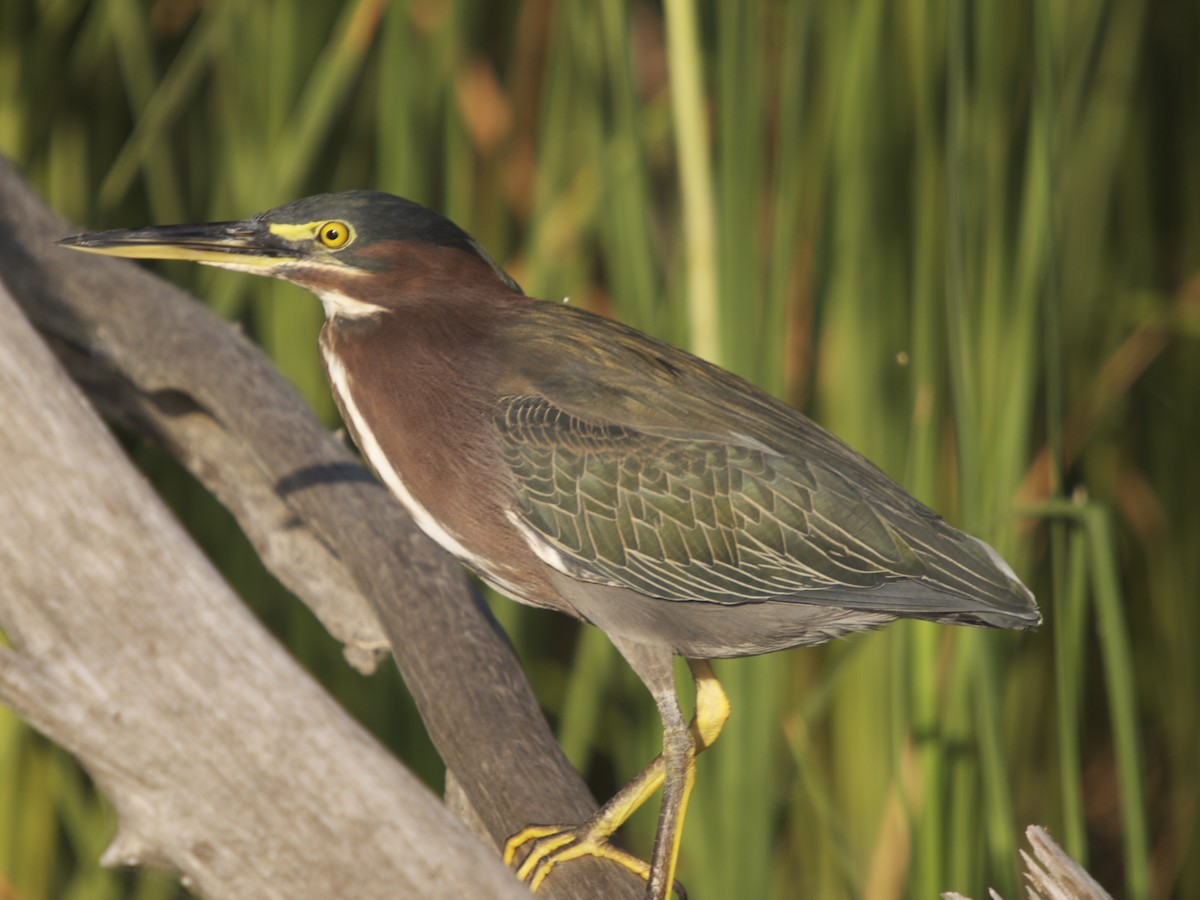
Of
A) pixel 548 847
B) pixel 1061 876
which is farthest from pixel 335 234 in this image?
pixel 1061 876

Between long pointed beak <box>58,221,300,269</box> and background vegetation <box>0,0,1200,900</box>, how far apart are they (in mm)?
389

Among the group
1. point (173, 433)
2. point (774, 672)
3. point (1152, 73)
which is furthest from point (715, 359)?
point (1152, 73)

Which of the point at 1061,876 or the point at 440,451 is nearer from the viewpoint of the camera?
the point at 1061,876

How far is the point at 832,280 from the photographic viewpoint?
66.7 inches

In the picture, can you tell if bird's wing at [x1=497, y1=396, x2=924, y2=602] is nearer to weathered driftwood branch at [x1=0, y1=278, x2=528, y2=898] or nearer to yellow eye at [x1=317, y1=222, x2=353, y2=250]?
yellow eye at [x1=317, y1=222, x2=353, y2=250]

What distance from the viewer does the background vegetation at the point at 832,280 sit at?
1335 millimetres

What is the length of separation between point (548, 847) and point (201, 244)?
25.6 inches

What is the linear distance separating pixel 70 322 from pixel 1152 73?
178 centimetres

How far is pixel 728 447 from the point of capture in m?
1.22

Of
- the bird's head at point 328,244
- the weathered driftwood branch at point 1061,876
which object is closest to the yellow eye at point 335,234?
the bird's head at point 328,244

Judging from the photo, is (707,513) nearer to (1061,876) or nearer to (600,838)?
(600,838)

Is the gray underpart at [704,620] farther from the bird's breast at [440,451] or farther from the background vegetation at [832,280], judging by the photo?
the background vegetation at [832,280]

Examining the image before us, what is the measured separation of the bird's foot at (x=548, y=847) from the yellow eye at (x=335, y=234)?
59 cm

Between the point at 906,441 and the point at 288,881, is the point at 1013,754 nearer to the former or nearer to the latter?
the point at 906,441
